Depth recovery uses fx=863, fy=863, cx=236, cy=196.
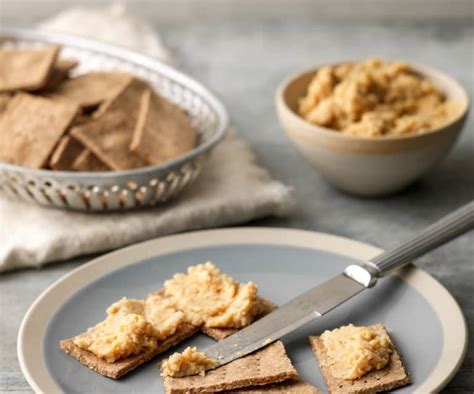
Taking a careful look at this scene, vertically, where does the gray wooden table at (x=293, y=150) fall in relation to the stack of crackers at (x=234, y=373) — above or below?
below

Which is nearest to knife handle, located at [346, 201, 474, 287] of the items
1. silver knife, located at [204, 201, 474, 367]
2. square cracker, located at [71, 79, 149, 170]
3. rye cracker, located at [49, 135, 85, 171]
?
silver knife, located at [204, 201, 474, 367]

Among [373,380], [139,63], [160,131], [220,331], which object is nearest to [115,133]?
[160,131]

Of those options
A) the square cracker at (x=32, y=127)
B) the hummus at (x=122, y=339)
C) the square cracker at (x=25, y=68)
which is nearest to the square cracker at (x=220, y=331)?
the hummus at (x=122, y=339)

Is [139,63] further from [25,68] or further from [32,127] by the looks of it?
[32,127]

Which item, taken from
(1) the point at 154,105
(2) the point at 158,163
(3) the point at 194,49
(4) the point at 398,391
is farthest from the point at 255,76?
(4) the point at 398,391

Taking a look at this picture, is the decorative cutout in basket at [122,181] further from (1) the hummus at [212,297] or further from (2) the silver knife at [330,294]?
(2) the silver knife at [330,294]

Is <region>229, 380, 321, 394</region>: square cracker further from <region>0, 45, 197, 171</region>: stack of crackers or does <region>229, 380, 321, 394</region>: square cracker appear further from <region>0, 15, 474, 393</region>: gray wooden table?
<region>0, 45, 197, 171</region>: stack of crackers
